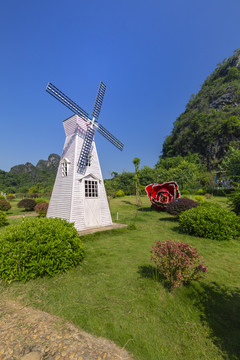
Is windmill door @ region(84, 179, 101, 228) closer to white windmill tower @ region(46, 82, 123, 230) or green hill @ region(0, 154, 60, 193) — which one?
white windmill tower @ region(46, 82, 123, 230)

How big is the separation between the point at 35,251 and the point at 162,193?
15195mm

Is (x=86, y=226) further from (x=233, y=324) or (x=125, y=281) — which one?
(x=233, y=324)

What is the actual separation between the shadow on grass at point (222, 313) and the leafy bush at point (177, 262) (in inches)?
18.4

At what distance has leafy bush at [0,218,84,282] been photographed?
486 cm

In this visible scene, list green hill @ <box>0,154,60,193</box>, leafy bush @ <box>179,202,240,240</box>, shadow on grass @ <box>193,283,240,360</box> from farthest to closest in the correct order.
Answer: green hill @ <box>0,154,60,193</box> < leafy bush @ <box>179,202,240,240</box> < shadow on grass @ <box>193,283,240,360</box>

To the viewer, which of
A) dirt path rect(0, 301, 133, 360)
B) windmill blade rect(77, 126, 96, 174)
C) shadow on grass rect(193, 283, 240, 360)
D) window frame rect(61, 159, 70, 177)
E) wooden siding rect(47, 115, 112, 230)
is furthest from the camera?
window frame rect(61, 159, 70, 177)

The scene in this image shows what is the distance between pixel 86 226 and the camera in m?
10.9

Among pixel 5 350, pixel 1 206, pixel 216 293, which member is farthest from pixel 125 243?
pixel 1 206

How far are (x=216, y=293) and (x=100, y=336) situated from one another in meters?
3.13

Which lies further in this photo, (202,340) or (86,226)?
(86,226)

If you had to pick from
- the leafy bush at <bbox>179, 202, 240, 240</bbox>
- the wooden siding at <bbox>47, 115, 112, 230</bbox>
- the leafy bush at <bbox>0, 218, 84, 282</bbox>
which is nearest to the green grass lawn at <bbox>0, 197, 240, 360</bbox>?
the leafy bush at <bbox>0, 218, 84, 282</bbox>

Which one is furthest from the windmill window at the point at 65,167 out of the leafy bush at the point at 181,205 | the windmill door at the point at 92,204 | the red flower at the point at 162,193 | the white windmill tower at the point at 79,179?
the red flower at the point at 162,193

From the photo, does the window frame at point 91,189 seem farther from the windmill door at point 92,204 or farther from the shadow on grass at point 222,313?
the shadow on grass at point 222,313

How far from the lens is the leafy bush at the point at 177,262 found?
416cm
